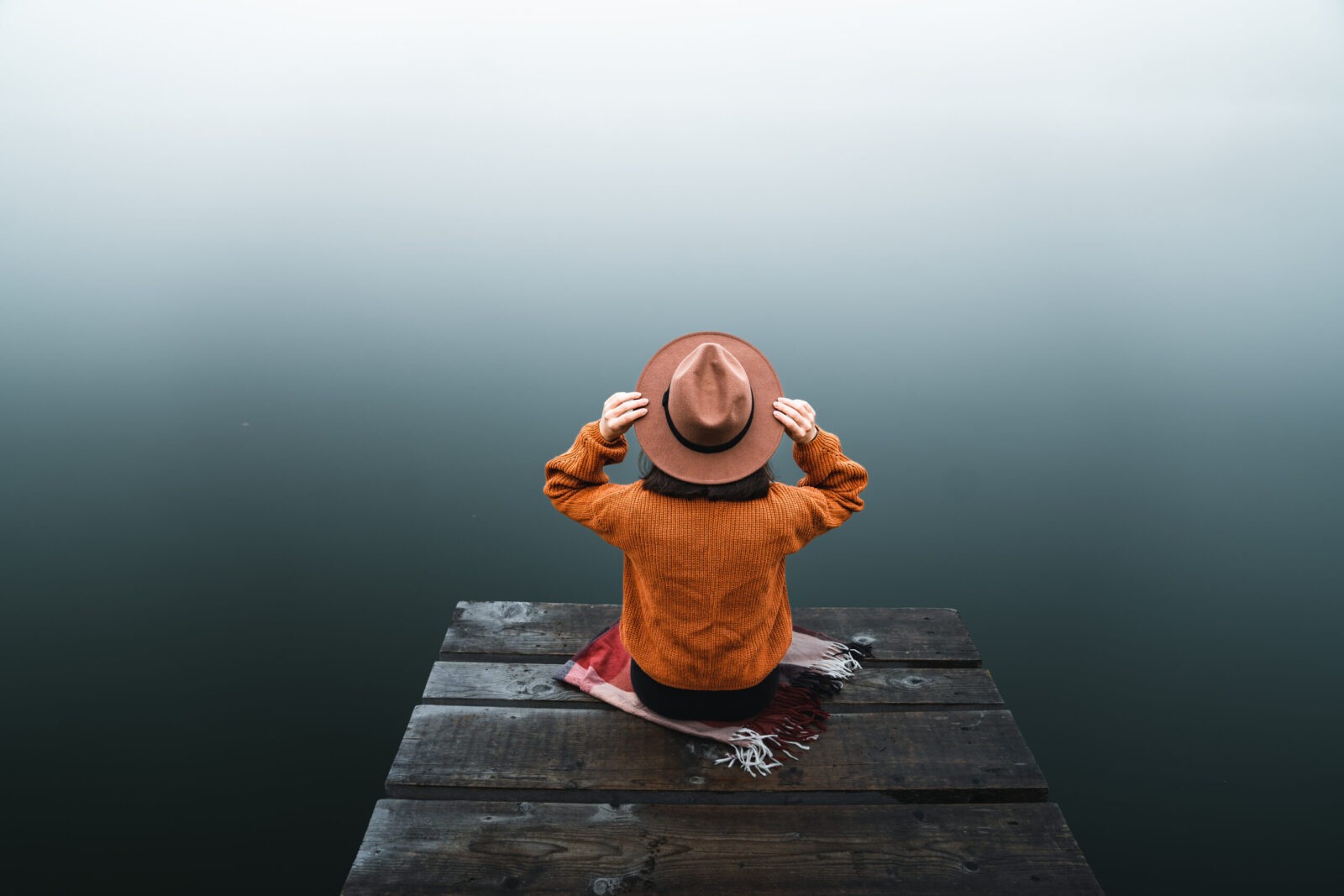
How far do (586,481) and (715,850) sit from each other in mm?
783

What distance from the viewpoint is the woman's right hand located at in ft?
5.25

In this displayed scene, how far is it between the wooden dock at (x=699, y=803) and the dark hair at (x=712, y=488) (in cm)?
65

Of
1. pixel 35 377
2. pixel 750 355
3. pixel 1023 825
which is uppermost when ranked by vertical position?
pixel 750 355

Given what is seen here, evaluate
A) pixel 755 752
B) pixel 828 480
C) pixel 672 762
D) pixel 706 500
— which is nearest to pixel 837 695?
pixel 755 752

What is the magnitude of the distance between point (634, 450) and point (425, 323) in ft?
7.93

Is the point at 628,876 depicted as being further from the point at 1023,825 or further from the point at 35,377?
the point at 35,377

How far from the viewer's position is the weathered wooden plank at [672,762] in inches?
68.0

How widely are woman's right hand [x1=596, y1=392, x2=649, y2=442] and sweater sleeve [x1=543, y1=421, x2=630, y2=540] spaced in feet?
0.09

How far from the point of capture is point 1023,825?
168 cm

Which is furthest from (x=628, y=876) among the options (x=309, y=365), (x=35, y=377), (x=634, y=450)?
(x=35, y=377)

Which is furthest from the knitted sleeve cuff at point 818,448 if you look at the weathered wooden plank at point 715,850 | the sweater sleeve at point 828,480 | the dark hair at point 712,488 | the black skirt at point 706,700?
the weathered wooden plank at point 715,850

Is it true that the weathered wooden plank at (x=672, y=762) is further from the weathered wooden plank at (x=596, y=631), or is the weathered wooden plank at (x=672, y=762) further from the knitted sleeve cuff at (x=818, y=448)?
the knitted sleeve cuff at (x=818, y=448)

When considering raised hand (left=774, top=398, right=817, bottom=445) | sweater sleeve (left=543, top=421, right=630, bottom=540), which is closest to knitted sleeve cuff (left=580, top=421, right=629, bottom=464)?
sweater sleeve (left=543, top=421, right=630, bottom=540)

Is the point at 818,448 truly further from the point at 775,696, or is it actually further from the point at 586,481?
the point at 775,696
